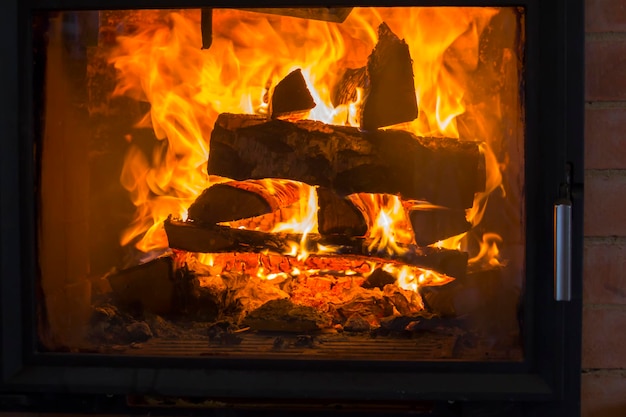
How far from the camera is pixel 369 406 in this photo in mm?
1151

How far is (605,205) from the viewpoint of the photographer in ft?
3.92

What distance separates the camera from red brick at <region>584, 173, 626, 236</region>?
3.91ft

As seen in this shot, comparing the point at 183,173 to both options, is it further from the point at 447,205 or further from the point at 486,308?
the point at 486,308

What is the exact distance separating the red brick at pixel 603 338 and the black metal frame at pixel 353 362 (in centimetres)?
10

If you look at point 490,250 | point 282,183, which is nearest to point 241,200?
point 282,183

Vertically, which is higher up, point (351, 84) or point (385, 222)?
point (351, 84)

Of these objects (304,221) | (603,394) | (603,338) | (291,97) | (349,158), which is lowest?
(603,394)

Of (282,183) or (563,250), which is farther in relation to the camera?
(282,183)

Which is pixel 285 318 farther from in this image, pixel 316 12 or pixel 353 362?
pixel 316 12

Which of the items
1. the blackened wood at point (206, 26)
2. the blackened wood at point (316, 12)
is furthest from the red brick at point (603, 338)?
the blackened wood at point (206, 26)

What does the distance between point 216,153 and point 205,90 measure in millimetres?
111

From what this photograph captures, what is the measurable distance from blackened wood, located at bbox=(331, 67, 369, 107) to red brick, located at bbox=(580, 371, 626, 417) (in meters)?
0.63

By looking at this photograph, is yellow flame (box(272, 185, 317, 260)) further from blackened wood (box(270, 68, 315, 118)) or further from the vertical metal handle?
the vertical metal handle

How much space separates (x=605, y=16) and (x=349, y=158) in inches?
19.7
